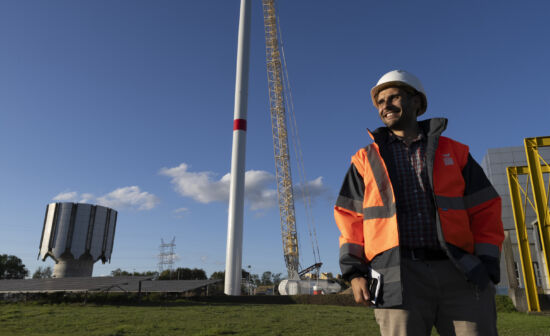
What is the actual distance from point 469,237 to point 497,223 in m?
0.25

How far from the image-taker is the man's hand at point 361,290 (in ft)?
9.32

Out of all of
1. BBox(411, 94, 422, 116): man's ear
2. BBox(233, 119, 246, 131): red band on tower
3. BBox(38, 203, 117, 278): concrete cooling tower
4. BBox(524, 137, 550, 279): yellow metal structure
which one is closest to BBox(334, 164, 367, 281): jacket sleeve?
BBox(411, 94, 422, 116): man's ear

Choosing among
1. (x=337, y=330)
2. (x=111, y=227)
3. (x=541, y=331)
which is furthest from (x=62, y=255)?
(x=541, y=331)

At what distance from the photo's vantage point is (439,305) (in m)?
2.74

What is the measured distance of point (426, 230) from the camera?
2881 mm

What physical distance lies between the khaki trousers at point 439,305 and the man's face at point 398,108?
4.41 ft

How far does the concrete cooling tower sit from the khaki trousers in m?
59.2

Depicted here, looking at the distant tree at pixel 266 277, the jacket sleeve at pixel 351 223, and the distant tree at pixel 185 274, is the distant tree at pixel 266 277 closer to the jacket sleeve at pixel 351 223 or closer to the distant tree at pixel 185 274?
the distant tree at pixel 185 274

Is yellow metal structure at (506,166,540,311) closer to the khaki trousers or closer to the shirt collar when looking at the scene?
the shirt collar

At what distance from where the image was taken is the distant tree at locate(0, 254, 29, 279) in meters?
83.0

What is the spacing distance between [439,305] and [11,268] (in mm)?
106049

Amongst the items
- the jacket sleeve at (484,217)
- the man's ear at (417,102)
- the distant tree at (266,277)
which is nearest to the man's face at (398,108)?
the man's ear at (417,102)

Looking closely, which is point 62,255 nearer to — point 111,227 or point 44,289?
point 111,227

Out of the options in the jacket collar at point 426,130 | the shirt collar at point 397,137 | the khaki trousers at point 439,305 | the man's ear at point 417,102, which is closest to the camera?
the khaki trousers at point 439,305
